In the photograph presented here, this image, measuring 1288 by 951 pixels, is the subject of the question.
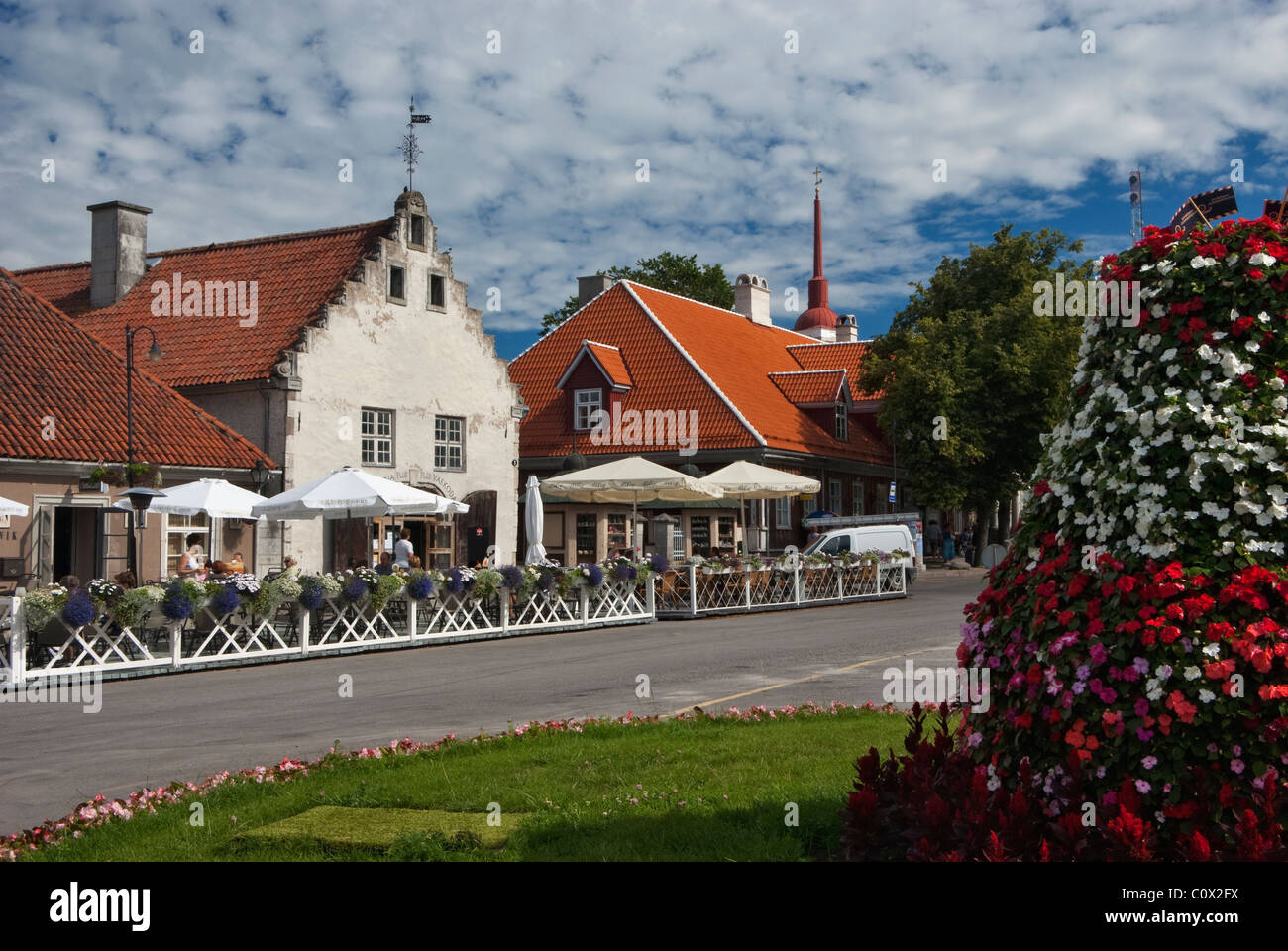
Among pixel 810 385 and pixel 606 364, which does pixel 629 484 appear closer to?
pixel 606 364

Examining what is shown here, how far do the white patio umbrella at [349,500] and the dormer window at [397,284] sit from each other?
1077 cm

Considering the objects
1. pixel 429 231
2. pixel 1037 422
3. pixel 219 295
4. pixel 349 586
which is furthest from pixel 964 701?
pixel 1037 422

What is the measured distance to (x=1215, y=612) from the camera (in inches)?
183

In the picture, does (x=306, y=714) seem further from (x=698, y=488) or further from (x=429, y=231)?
(x=429, y=231)

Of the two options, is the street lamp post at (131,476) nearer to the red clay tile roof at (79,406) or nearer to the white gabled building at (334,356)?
the red clay tile roof at (79,406)

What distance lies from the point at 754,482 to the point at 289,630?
13.8 metres

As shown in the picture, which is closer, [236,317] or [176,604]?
[176,604]

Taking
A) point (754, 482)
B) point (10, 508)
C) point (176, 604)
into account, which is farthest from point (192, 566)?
point (754, 482)

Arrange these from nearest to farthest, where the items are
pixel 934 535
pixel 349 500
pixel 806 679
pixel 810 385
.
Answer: pixel 806 679
pixel 349 500
pixel 810 385
pixel 934 535

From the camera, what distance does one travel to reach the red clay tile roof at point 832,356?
173 feet

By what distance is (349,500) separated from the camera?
20.8 meters

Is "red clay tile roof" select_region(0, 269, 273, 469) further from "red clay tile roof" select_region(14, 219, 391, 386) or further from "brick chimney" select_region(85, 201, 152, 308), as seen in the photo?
"brick chimney" select_region(85, 201, 152, 308)

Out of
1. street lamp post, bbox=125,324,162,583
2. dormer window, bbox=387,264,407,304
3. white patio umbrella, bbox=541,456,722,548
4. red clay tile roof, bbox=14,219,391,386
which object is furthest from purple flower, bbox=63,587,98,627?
dormer window, bbox=387,264,407,304

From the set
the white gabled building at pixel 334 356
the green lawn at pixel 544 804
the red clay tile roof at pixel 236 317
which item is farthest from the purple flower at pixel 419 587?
the green lawn at pixel 544 804
